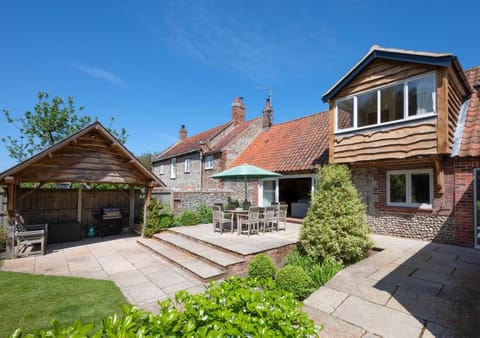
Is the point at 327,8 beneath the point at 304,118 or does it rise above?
above

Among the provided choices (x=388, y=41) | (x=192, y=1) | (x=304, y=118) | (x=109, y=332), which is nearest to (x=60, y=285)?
(x=109, y=332)

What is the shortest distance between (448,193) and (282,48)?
26.2 ft

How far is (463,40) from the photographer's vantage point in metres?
9.73

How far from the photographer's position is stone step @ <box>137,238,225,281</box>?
5.74 meters

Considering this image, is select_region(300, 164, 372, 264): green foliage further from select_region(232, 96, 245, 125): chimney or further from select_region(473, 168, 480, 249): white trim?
select_region(232, 96, 245, 125): chimney

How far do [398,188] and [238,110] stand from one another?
14.7 meters

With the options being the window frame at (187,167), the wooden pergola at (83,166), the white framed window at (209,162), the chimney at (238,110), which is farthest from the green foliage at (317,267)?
the chimney at (238,110)

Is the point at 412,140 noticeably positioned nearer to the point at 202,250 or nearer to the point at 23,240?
the point at 202,250

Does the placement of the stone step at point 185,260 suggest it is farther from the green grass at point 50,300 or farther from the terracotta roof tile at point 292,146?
the terracotta roof tile at point 292,146

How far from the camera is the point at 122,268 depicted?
6344 mm

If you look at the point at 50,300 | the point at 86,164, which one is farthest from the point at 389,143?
the point at 86,164

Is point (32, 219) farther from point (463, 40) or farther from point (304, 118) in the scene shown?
point (463, 40)

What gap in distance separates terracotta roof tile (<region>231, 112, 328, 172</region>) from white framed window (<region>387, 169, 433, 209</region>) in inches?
111

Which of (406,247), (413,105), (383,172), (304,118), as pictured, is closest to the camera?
(406,247)
